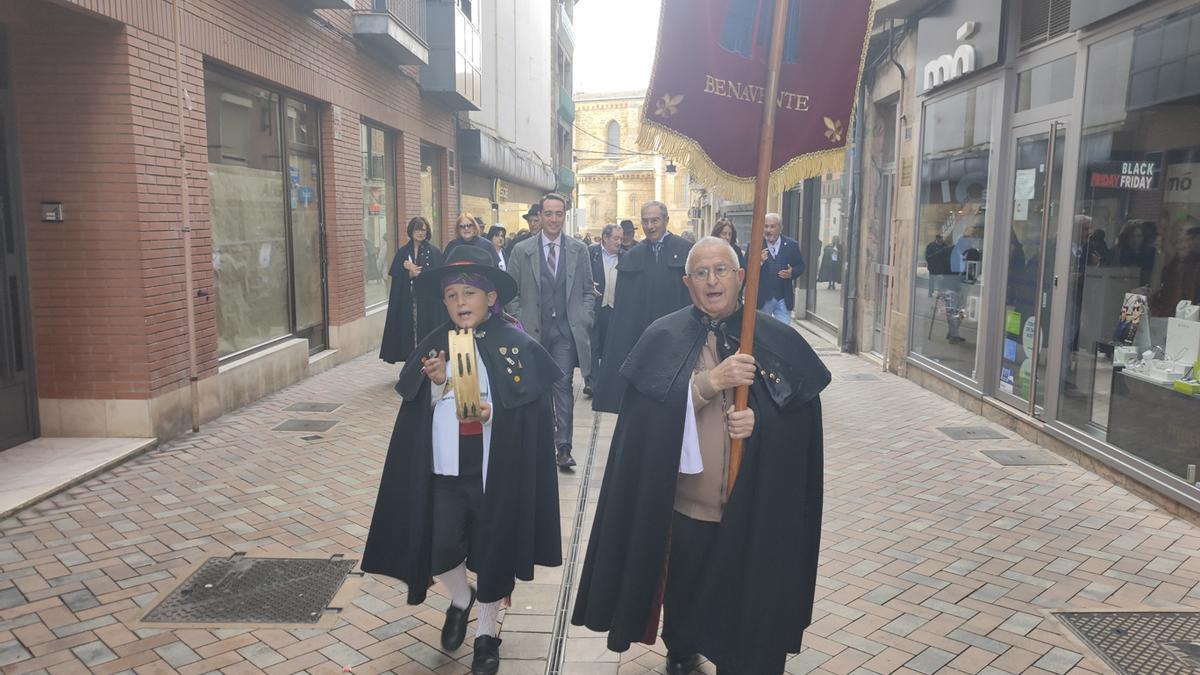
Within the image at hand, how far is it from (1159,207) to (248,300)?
8685mm

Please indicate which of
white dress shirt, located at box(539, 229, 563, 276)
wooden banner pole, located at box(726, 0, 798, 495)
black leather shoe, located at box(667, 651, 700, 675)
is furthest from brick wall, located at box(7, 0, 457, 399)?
wooden banner pole, located at box(726, 0, 798, 495)

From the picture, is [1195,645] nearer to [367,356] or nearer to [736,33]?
[736,33]

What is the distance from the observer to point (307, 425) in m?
8.31

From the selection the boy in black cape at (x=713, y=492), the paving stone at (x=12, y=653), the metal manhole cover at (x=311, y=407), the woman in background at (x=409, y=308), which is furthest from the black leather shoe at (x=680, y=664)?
the woman in background at (x=409, y=308)

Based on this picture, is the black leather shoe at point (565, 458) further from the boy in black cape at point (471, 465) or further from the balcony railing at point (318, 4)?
the balcony railing at point (318, 4)

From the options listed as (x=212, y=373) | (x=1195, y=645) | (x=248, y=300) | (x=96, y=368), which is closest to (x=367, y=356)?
(x=248, y=300)

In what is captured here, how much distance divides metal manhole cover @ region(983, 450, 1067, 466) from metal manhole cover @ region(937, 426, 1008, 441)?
49 centimetres

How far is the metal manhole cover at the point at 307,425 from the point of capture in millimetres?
8156

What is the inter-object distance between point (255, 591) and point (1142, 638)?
4369 millimetres

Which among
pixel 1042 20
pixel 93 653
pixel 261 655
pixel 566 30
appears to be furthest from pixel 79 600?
pixel 566 30

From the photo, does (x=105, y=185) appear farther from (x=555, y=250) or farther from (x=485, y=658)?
(x=485, y=658)

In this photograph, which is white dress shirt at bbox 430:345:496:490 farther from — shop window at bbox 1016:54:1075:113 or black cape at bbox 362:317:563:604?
shop window at bbox 1016:54:1075:113

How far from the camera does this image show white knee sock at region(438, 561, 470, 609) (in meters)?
3.95

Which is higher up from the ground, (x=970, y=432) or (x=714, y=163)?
(x=714, y=163)
